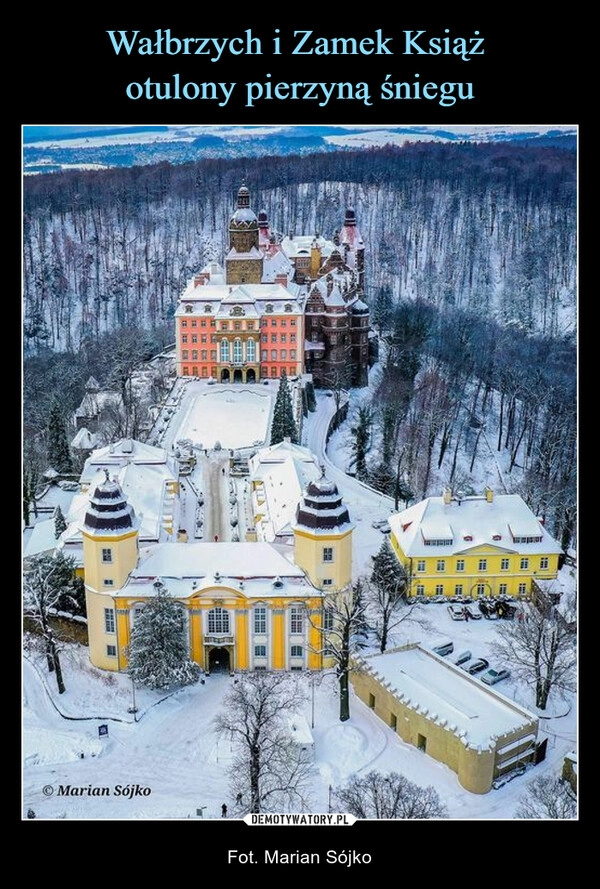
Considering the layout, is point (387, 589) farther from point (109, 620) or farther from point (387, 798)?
point (387, 798)

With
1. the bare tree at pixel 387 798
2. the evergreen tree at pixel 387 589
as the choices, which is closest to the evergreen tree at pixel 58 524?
the evergreen tree at pixel 387 589

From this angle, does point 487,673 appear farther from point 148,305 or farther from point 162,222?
point 162,222

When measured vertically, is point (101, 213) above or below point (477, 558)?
above

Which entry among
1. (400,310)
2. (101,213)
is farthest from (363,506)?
(101,213)

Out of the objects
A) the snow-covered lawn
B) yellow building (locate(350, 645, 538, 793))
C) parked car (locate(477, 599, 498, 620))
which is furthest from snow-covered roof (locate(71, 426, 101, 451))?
yellow building (locate(350, 645, 538, 793))

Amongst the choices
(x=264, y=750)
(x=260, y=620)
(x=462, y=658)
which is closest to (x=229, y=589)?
(x=260, y=620)
